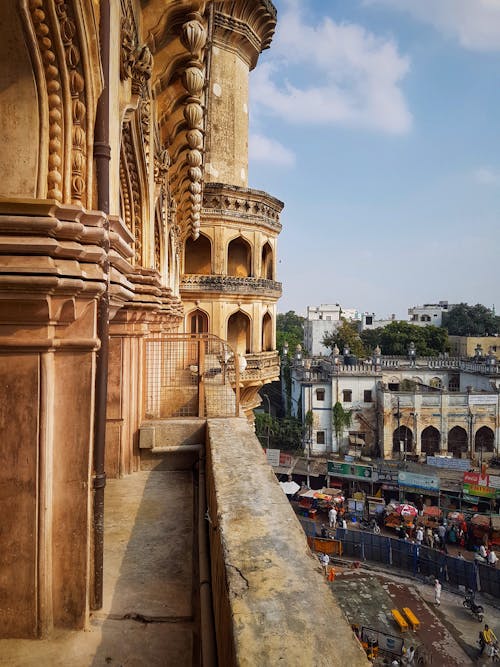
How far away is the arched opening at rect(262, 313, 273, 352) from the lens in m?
18.0

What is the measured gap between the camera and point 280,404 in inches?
2066

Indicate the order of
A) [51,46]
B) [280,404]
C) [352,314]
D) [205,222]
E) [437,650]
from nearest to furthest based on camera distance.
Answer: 1. [51,46]
2. [437,650]
3. [205,222]
4. [280,404]
5. [352,314]

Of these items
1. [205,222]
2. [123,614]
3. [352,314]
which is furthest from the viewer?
[352,314]

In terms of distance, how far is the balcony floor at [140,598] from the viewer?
312cm

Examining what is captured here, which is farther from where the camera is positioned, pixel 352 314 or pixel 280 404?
pixel 352 314

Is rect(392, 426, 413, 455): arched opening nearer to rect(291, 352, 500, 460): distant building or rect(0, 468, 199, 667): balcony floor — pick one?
rect(291, 352, 500, 460): distant building

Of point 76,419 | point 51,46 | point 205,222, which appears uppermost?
point 205,222

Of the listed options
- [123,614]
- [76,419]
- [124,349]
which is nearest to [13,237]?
[76,419]

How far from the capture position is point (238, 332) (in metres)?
17.8

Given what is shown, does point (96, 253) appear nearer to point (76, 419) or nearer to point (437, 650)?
point (76, 419)

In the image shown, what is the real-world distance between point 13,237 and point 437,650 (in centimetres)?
1638

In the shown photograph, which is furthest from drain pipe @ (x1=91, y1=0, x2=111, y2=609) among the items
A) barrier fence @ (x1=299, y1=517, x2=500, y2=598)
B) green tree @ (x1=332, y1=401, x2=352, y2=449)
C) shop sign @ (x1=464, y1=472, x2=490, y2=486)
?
green tree @ (x1=332, y1=401, x2=352, y2=449)

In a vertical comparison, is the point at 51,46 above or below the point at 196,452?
above

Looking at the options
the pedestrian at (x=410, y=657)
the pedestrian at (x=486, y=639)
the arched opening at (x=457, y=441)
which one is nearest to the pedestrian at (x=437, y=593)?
the pedestrian at (x=486, y=639)
